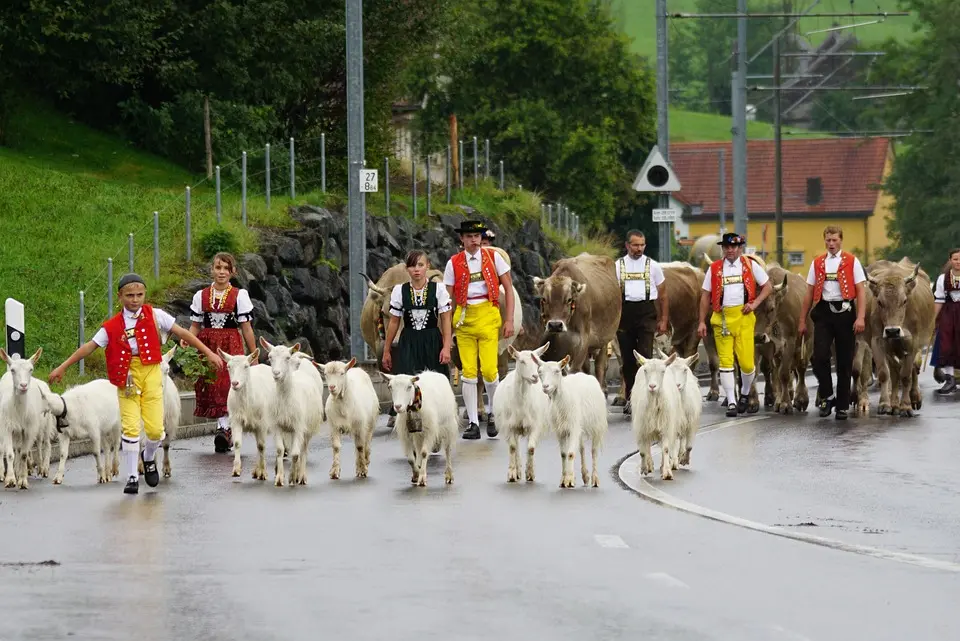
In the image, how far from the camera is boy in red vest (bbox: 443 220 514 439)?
22.0 meters

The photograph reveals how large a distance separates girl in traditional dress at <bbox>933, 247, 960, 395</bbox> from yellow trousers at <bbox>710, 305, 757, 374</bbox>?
5858 millimetres

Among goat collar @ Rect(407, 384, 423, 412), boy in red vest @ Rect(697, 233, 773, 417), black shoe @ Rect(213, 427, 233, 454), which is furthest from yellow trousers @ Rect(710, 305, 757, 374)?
goat collar @ Rect(407, 384, 423, 412)

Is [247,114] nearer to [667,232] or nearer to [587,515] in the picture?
[667,232]

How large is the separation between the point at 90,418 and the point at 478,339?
5.01 metres

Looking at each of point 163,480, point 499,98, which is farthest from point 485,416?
point 499,98

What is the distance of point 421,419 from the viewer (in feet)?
58.7

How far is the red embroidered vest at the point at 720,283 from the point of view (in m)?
25.3

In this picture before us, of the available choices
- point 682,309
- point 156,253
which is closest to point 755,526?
point 682,309

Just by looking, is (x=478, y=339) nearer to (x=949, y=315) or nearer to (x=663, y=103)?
(x=949, y=315)

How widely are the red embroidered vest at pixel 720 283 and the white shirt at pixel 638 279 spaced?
1.02 metres

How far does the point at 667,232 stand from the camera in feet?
118

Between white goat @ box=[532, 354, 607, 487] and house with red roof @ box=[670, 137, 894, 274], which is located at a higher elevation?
house with red roof @ box=[670, 137, 894, 274]

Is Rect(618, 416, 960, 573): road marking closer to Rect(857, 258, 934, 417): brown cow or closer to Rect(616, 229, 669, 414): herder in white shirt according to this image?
Rect(616, 229, 669, 414): herder in white shirt

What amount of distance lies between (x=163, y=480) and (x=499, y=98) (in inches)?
2284
